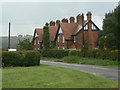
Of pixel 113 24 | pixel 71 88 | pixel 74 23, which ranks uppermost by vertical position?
pixel 74 23

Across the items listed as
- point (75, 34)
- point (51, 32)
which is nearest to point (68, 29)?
point (75, 34)

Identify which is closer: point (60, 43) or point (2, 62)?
point (2, 62)

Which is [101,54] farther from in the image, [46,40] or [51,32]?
[51,32]

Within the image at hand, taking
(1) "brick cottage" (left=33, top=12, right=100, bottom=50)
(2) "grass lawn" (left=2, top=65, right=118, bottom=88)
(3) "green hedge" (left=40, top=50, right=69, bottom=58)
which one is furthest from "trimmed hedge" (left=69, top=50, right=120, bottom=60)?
(1) "brick cottage" (left=33, top=12, right=100, bottom=50)

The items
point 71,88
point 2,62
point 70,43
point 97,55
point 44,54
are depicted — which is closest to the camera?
point 71,88

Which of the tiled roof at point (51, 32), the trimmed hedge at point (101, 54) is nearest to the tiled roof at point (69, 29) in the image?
the tiled roof at point (51, 32)

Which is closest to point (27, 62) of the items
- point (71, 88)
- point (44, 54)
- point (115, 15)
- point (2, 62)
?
point (2, 62)

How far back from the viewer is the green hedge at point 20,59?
20922 mm

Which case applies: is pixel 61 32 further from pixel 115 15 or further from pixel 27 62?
pixel 27 62

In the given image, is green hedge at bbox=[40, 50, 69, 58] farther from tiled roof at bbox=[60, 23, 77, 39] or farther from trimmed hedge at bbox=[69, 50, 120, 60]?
trimmed hedge at bbox=[69, 50, 120, 60]

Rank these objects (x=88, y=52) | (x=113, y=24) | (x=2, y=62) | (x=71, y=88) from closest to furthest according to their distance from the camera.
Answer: (x=71, y=88)
(x=2, y=62)
(x=113, y=24)
(x=88, y=52)

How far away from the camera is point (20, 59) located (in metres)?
21.7

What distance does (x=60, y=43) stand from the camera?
57.0m

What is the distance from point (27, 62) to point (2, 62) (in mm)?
2888
